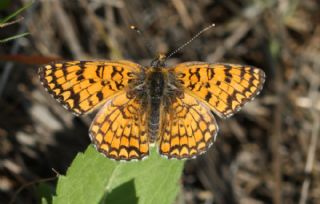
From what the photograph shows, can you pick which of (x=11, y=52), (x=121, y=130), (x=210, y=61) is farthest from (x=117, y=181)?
(x=210, y=61)

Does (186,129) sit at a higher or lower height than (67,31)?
lower

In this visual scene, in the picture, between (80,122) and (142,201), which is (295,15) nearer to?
(80,122)

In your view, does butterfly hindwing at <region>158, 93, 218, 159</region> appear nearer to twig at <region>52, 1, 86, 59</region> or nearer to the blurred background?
the blurred background

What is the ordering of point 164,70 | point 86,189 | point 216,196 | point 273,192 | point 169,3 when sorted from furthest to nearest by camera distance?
point 169,3 < point 273,192 < point 216,196 < point 164,70 < point 86,189

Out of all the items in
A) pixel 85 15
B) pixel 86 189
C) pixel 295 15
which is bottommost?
pixel 295 15

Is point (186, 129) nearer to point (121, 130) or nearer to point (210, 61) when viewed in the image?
point (121, 130)

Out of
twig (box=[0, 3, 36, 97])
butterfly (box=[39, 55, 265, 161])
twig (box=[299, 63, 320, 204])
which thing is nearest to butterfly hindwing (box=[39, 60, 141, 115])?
butterfly (box=[39, 55, 265, 161])

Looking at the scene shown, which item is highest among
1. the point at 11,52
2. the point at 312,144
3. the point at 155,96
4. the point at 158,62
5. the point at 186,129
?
the point at 11,52

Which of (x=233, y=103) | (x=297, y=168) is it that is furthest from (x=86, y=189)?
(x=297, y=168)
